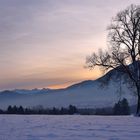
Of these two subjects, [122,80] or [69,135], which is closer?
[69,135]

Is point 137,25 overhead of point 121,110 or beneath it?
overhead

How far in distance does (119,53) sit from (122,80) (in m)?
2.24

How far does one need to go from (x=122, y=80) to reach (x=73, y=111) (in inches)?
425

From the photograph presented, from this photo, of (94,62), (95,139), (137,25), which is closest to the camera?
(95,139)

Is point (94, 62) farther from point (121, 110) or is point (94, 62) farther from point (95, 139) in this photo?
point (95, 139)

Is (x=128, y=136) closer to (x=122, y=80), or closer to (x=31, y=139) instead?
(x=31, y=139)

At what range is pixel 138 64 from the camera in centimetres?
3716

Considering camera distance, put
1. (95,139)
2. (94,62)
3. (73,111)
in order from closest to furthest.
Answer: (95,139) → (94,62) → (73,111)

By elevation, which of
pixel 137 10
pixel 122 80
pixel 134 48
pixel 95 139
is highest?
pixel 137 10

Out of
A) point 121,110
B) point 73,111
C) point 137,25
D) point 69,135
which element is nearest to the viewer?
point 69,135

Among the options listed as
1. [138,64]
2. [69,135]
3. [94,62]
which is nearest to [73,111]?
[94,62]

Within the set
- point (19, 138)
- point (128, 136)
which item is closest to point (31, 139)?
point (19, 138)

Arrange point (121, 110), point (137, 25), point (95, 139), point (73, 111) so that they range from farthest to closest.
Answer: point (121, 110) < point (73, 111) < point (137, 25) < point (95, 139)

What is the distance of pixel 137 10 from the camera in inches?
1485
